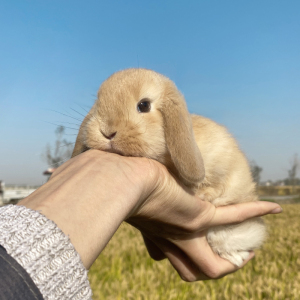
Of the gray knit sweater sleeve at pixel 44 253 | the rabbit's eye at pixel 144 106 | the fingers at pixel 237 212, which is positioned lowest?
the fingers at pixel 237 212

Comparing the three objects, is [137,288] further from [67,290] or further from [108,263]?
[67,290]

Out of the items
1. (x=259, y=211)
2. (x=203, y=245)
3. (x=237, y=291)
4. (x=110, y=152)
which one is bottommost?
(x=237, y=291)

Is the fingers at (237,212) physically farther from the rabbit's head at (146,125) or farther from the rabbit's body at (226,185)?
the rabbit's head at (146,125)

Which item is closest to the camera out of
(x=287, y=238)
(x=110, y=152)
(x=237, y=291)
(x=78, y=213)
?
(x=78, y=213)

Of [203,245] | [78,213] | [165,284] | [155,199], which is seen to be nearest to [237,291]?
[165,284]

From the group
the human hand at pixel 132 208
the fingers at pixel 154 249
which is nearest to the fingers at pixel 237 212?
the human hand at pixel 132 208

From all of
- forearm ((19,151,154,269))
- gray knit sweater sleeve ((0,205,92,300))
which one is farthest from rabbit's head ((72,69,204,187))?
gray knit sweater sleeve ((0,205,92,300))
